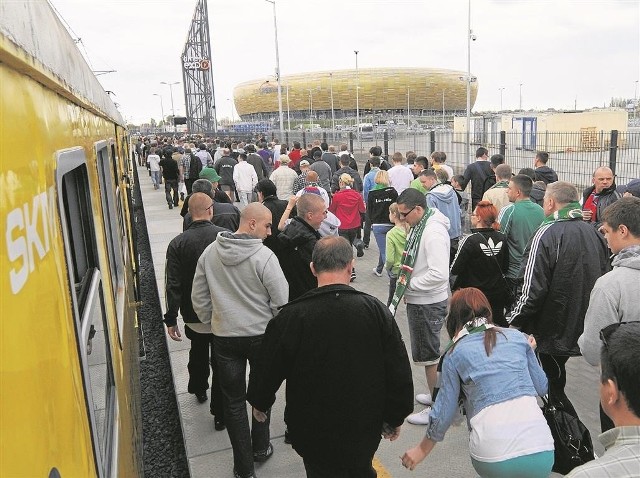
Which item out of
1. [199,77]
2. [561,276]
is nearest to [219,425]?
[561,276]

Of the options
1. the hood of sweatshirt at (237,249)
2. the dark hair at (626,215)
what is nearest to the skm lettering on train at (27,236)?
the hood of sweatshirt at (237,249)

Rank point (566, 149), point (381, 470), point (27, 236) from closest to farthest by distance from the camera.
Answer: point (27, 236), point (381, 470), point (566, 149)

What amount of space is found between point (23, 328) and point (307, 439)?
1940 mm

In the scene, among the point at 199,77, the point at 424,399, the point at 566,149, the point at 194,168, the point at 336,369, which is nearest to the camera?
the point at 336,369

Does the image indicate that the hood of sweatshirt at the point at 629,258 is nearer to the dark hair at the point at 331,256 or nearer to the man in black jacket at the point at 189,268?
the dark hair at the point at 331,256

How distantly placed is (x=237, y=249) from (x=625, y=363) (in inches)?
89.5

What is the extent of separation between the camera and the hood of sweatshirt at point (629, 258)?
2.95 meters

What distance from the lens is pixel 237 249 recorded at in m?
3.42

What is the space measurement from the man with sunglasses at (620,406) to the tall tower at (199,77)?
162 ft

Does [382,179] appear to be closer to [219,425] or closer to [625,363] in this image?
[219,425]

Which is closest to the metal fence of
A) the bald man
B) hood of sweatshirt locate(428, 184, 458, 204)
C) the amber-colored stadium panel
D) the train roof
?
the bald man

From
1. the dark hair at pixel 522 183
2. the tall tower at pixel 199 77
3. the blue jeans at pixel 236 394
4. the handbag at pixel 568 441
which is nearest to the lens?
the handbag at pixel 568 441

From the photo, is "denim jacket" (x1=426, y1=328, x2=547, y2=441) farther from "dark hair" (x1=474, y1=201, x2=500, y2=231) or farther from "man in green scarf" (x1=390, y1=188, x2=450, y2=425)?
"dark hair" (x1=474, y1=201, x2=500, y2=231)

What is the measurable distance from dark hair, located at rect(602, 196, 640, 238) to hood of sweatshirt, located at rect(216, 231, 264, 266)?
205 centimetres
